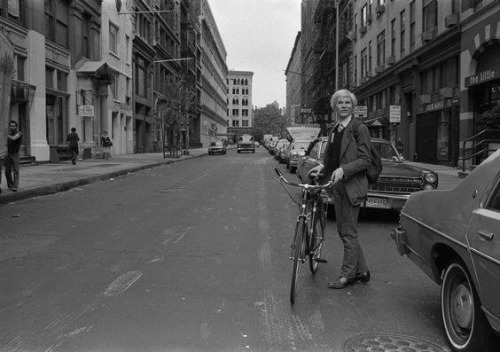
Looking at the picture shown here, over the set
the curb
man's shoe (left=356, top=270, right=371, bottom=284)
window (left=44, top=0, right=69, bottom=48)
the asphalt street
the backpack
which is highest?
window (left=44, top=0, right=69, bottom=48)

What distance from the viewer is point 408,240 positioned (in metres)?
4.86

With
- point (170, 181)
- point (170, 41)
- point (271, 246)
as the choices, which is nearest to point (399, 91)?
point (170, 181)

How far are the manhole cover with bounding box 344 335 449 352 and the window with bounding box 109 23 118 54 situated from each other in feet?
112

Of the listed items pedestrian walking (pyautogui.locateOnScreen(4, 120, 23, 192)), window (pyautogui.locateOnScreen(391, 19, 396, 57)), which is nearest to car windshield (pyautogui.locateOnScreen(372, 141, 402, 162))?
pedestrian walking (pyautogui.locateOnScreen(4, 120, 23, 192))

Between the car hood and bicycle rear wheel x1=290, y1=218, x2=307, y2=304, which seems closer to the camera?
bicycle rear wheel x1=290, y1=218, x2=307, y2=304

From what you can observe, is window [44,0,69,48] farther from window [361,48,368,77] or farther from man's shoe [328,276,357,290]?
man's shoe [328,276,357,290]

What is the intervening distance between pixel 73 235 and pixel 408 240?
5381 mm

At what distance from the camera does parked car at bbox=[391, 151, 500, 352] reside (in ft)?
10.7

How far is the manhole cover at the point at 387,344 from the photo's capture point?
12.8 feet

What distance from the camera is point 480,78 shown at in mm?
20266

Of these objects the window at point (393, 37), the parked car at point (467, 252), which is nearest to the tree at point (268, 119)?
the window at point (393, 37)

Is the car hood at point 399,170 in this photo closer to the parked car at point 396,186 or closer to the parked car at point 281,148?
the parked car at point 396,186

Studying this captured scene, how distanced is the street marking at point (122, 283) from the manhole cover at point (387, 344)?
94.3 inches

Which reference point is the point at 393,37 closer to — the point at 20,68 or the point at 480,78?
the point at 480,78
